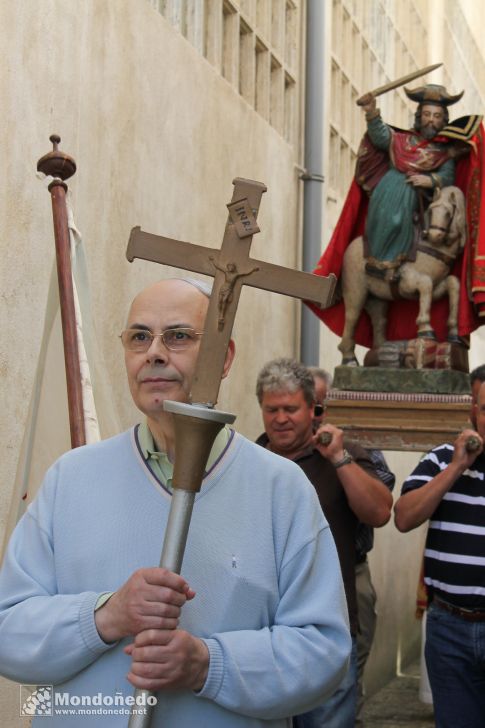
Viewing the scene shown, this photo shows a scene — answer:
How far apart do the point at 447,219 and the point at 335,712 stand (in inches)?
86.8

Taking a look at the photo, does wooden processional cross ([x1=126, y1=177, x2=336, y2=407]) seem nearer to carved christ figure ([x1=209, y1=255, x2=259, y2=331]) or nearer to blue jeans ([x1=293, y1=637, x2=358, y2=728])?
carved christ figure ([x1=209, y1=255, x2=259, y2=331])

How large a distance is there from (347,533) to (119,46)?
8.30 ft

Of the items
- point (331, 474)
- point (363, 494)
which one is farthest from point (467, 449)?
point (331, 474)

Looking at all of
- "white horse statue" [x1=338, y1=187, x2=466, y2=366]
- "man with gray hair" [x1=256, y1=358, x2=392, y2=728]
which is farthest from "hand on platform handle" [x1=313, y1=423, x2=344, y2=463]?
"white horse statue" [x1=338, y1=187, x2=466, y2=366]

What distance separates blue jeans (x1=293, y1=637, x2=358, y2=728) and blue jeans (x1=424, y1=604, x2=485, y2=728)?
1.04ft

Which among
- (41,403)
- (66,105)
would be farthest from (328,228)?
(41,403)

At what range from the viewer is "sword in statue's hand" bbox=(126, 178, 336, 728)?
2.06m

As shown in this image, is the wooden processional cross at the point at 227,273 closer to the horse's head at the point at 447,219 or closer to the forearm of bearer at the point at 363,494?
the forearm of bearer at the point at 363,494

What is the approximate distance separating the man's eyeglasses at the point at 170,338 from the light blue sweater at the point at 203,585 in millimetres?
195

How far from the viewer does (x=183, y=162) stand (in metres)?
6.52

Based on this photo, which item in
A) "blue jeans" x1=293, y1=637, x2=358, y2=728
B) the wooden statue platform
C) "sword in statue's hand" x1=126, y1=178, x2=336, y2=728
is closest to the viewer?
"sword in statue's hand" x1=126, y1=178, x2=336, y2=728

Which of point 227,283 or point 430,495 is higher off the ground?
point 227,283

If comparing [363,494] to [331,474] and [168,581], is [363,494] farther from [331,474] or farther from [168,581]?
[168,581]

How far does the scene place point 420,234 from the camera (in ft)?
A: 18.1
